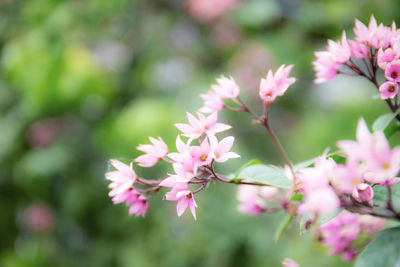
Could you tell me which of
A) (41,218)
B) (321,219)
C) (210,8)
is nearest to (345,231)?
(321,219)

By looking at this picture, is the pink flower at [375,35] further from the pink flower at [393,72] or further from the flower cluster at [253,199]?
the flower cluster at [253,199]

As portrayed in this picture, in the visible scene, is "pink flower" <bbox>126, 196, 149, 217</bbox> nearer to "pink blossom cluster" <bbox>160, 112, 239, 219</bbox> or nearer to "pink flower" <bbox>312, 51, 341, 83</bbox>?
"pink blossom cluster" <bbox>160, 112, 239, 219</bbox>

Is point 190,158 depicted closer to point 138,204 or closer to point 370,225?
point 138,204

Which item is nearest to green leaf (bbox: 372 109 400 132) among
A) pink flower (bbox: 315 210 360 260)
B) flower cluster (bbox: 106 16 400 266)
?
flower cluster (bbox: 106 16 400 266)

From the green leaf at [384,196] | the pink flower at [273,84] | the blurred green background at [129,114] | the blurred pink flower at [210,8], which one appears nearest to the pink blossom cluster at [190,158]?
the pink flower at [273,84]

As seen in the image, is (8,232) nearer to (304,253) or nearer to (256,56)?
(304,253)

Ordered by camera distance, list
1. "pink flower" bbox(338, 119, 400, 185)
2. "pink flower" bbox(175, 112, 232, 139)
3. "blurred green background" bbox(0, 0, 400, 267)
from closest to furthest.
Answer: "pink flower" bbox(338, 119, 400, 185) → "pink flower" bbox(175, 112, 232, 139) → "blurred green background" bbox(0, 0, 400, 267)
